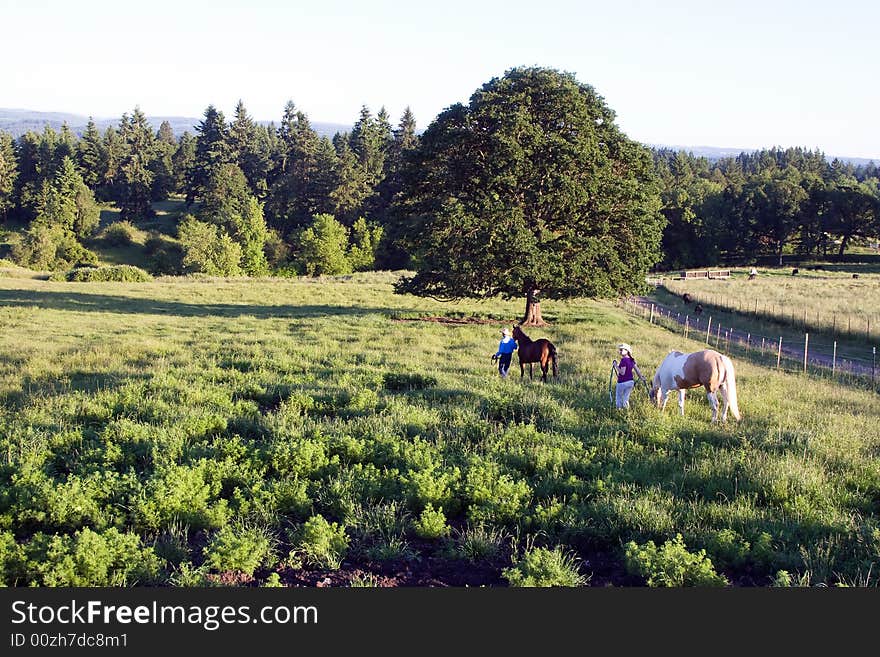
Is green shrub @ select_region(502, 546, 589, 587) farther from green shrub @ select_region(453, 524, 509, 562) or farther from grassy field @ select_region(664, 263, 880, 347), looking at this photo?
grassy field @ select_region(664, 263, 880, 347)

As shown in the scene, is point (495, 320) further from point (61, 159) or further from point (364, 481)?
point (61, 159)

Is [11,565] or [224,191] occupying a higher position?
[224,191]

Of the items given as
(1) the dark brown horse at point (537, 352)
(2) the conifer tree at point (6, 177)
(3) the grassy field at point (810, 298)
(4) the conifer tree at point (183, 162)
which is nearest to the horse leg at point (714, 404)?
(1) the dark brown horse at point (537, 352)

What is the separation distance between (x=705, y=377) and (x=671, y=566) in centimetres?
607

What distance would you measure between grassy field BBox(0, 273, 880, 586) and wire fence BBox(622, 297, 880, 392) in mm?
6489

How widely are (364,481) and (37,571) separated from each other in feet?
11.7

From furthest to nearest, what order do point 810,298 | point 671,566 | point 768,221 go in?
1. point 768,221
2. point 810,298
3. point 671,566

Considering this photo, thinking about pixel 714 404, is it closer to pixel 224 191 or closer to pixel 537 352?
pixel 537 352

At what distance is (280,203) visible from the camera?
4348 inches

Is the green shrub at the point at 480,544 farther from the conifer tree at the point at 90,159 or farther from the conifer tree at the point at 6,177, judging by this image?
the conifer tree at the point at 90,159

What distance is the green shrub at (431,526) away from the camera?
679 centimetres

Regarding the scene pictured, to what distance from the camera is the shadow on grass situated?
116 ft

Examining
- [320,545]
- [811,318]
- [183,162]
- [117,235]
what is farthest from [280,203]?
[320,545]

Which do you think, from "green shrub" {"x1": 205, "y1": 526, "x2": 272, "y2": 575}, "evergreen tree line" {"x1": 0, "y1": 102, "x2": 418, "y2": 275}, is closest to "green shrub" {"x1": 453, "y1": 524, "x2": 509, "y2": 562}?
"green shrub" {"x1": 205, "y1": 526, "x2": 272, "y2": 575}
